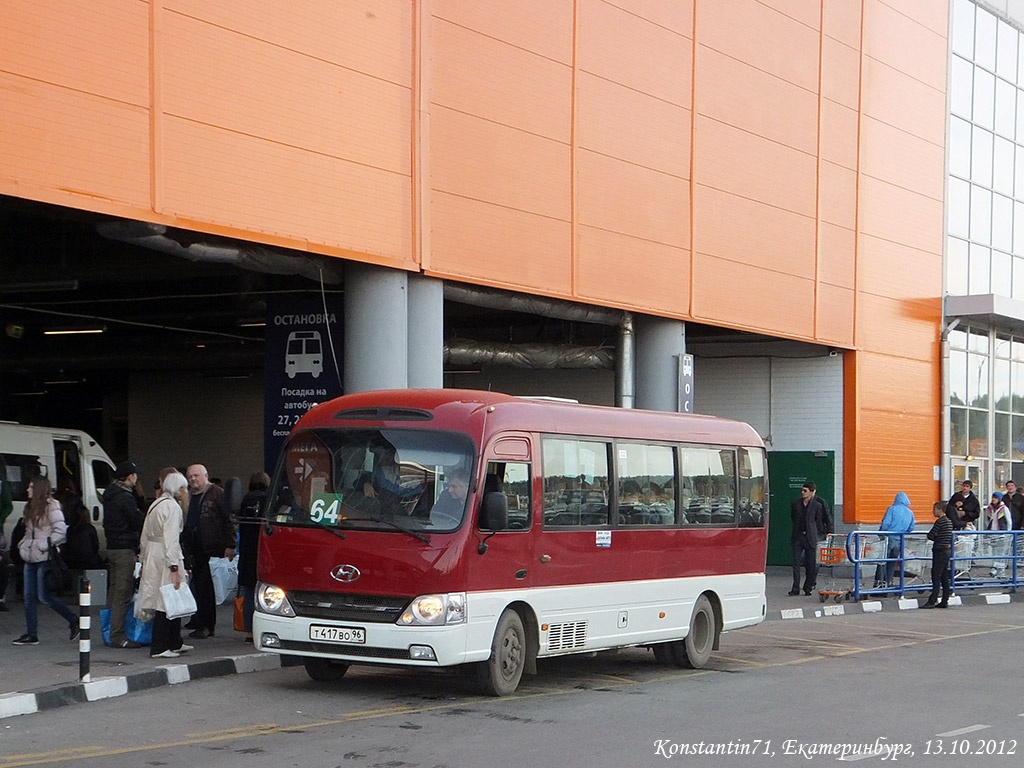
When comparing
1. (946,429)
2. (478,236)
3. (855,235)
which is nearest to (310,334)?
(478,236)

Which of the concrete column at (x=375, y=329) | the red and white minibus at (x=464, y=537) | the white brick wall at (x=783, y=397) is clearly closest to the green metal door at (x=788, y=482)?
the white brick wall at (x=783, y=397)

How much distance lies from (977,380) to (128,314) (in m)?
20.6

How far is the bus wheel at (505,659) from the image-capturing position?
11617 millimetres

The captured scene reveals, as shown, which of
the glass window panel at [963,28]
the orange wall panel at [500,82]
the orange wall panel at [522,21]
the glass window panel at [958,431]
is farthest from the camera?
the glass window panel at [963,28]

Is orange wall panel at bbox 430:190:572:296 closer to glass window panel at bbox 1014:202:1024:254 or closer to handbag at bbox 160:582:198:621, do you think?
handbag at bbox 160:582:198:621

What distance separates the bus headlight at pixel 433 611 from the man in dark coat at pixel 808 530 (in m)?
13.1

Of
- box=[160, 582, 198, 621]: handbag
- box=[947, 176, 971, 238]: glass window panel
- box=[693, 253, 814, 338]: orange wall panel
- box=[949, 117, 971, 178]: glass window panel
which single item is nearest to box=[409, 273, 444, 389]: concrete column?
box=[160, 582, 198, 621]: handbag

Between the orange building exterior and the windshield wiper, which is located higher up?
the orange building exterior

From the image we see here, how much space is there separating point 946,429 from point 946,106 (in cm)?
769

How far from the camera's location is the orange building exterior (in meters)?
14.7

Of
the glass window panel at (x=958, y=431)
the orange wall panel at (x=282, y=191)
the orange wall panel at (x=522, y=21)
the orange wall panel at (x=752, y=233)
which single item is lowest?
the glass window panel at (x=958, y=431)

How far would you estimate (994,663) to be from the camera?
49.0 feet

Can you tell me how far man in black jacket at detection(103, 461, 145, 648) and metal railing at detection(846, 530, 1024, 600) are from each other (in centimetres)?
1267

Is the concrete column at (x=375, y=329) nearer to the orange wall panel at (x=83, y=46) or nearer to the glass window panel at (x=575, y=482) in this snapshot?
the orange wall panel at (x=83, y=46)
